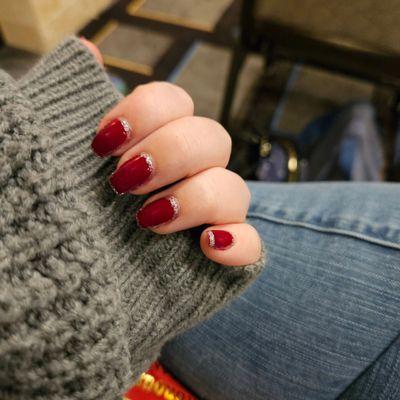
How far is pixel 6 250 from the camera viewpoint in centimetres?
23

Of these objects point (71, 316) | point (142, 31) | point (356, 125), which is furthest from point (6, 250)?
point (142, 31)

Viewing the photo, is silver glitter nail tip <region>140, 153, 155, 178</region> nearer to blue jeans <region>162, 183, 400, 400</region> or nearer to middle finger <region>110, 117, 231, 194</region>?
middle finger <region>110, 117, 231, 194</region>

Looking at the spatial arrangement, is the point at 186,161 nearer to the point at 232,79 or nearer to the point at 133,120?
the point at 133,120

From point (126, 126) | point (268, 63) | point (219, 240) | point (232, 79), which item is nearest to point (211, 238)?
point (219, 240)

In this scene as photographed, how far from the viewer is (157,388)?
46 centimetres

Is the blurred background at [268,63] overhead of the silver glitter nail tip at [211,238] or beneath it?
beneath

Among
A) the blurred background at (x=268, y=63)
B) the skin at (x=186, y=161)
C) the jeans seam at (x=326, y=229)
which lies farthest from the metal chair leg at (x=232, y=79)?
the skin at (x=186, y=161)

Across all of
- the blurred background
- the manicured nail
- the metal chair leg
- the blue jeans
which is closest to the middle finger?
the manicured nail

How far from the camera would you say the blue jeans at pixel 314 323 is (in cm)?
42

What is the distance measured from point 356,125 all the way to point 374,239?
60 centimetres

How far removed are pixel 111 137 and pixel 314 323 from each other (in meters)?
0.29

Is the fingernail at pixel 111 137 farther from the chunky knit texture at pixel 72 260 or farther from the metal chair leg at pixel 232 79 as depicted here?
the metal chair leg at pixel 232 79

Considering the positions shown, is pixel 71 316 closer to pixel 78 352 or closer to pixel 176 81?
pixel 78 352

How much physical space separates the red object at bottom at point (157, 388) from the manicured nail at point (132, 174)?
244 millimetres
